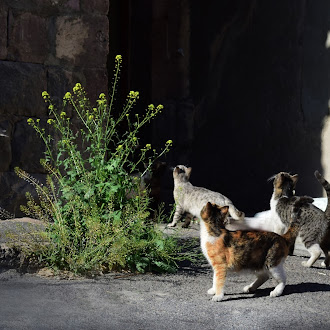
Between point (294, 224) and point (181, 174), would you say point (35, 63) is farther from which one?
point (294, 224)

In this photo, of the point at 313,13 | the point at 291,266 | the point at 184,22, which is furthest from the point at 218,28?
the point at 291,266

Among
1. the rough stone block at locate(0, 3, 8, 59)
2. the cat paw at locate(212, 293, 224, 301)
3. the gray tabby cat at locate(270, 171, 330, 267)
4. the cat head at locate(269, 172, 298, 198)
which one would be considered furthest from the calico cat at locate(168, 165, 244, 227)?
the cat paw at locate(212, 293, 224, 301)

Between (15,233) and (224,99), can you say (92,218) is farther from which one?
(224,99)

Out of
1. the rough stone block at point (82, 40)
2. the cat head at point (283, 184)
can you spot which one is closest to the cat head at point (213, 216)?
the cat head at point (283, 184)

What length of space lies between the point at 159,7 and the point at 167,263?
154 inches

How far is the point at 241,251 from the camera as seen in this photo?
390 centimetres

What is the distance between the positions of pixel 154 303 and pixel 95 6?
2515 millimetres

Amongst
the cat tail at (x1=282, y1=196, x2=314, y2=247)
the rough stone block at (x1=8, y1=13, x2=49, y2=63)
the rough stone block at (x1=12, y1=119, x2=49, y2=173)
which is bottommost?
the cat tail at (x1=282, y1=196, x2=314, y2=247)

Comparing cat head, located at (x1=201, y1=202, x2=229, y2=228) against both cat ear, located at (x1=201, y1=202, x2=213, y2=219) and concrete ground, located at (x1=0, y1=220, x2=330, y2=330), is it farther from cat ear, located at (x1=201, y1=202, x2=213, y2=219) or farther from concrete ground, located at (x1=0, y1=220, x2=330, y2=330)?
concrete ground, located at (x1=0, y1=220, x2=330, y2=330)

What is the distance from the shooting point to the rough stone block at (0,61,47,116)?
4.90 m

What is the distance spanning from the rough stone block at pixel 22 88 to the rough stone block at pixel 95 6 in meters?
0.57

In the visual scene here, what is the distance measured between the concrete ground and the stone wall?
112 cm

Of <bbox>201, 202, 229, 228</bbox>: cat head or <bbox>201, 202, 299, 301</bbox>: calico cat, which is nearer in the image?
<bbox>201, 202, 299, 301</bbox>: calico cat

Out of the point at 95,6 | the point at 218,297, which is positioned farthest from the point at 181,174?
the point at 218,297
